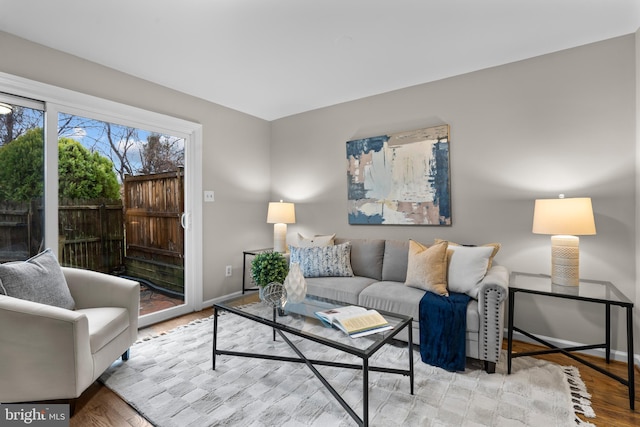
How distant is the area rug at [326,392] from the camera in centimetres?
164

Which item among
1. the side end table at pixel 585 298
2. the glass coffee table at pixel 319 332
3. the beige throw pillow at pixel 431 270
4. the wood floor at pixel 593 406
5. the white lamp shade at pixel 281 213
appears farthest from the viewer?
the white lamp shade at pixel 281 213

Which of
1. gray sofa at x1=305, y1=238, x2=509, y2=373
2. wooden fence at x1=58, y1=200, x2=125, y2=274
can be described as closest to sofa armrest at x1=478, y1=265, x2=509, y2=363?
gray sofa at x1=305, y1=238, x2=509, y2=373

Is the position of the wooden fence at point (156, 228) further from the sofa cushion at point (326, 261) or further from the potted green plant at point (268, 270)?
the potted green plant at point (268, 270)

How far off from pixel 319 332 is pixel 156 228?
2235 millimetres

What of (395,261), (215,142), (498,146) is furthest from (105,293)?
(498,146)

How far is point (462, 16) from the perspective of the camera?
2.04 m

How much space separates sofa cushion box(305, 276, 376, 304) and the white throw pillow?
2.42 ft

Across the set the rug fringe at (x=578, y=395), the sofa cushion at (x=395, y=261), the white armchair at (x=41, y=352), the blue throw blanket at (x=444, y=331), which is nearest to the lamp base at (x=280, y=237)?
the sofa cushion at (x=395, y=261)

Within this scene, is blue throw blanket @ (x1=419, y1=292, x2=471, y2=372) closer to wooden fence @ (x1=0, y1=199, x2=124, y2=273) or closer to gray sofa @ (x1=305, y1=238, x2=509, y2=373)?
gray sofa @ (x1=305, y1=238, x2=509, y2=373)

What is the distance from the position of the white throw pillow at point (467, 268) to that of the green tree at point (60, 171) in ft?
9.91

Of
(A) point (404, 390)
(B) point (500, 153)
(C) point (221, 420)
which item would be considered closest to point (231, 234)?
(C) point (221, 420)

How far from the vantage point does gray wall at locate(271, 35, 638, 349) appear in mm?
2270

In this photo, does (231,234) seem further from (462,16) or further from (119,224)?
(462,16)

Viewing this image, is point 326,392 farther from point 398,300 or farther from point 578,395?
point 578,395
